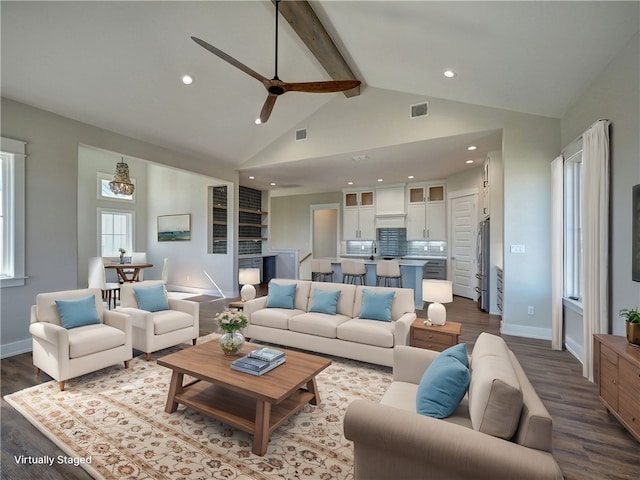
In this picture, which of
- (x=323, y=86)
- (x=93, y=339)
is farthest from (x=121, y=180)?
(x=323, y=86)

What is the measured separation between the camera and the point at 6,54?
3262mm

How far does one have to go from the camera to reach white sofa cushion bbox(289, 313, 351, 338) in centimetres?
355

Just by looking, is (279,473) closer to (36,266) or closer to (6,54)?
(36,266)

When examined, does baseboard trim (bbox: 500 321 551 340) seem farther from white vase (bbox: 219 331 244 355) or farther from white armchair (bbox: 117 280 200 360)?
white armchair (bbox: 117 280 200 360)

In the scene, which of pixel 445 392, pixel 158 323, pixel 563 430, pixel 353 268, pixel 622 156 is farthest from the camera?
pixel 353 268

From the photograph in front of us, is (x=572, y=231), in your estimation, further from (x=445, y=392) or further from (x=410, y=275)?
(x=445, y=392)

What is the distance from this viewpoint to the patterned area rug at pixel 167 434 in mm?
1898

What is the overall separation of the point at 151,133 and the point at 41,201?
190 centimetres

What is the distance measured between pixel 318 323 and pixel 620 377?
8.42ft

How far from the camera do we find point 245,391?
211 cm

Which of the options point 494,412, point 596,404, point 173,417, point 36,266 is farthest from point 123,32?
point 596,404

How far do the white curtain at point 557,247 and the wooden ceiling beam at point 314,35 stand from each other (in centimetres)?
319

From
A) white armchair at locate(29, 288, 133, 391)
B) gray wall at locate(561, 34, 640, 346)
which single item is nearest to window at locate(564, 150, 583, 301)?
gray wall at locate(561, 34, 640, 346)

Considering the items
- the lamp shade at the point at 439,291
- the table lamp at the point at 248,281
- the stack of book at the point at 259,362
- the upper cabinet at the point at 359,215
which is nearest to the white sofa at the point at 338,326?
the table lamp at the point at 248,281
